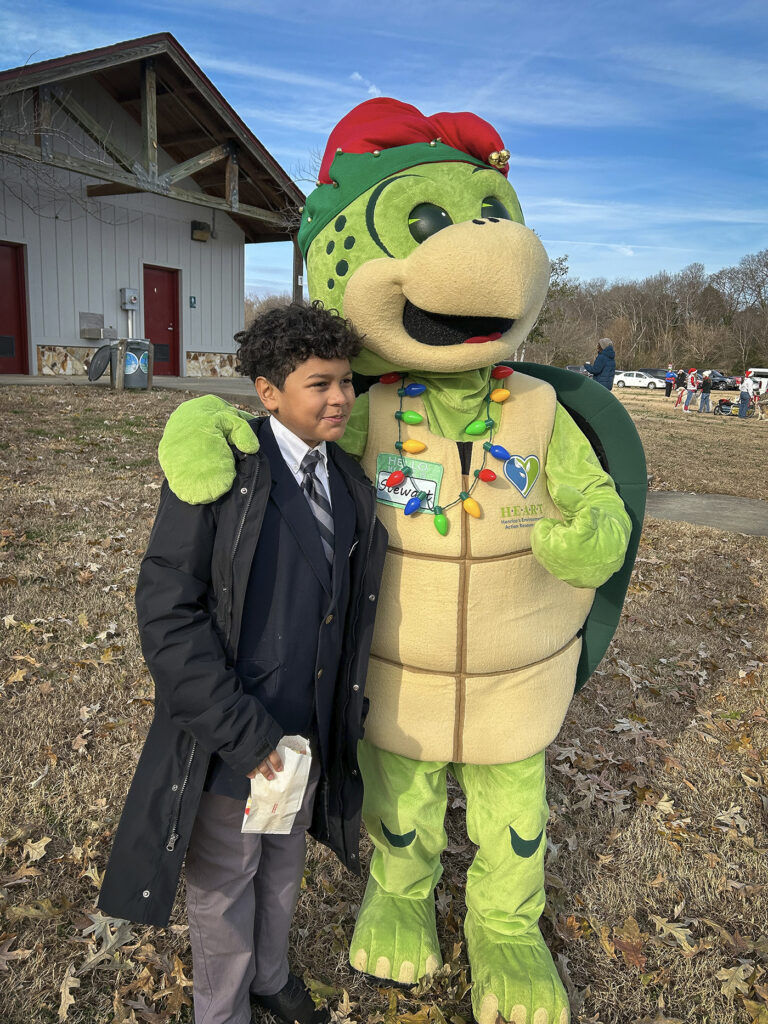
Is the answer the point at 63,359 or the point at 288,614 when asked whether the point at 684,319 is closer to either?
the point at 63,359

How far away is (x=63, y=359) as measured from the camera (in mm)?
15047

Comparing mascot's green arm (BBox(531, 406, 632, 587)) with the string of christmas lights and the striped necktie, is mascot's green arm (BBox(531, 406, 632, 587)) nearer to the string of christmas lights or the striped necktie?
the string of christmas lights

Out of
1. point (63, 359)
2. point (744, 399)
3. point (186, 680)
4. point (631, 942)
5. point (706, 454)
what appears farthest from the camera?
point (744, 399)

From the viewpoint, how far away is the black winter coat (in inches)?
65.2

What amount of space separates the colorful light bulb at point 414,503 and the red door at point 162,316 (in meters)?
16.0

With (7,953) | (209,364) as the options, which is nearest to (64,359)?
(209,364)

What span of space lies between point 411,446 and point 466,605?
1.63 feet

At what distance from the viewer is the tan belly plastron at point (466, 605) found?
210 cm

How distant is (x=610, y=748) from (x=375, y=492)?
255 cm

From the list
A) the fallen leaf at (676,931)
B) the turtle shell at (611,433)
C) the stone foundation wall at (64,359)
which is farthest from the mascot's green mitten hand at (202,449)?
the stone foundation wall at (64,359)

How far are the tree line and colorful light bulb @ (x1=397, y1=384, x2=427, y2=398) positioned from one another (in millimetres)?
48638

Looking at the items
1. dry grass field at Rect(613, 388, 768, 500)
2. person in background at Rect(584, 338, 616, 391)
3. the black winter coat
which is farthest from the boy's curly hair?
person in background at Rect(584, 338, 616, 391)

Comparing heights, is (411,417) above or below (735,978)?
above

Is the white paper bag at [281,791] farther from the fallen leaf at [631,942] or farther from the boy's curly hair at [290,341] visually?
the fallen leaf at [631,942]
